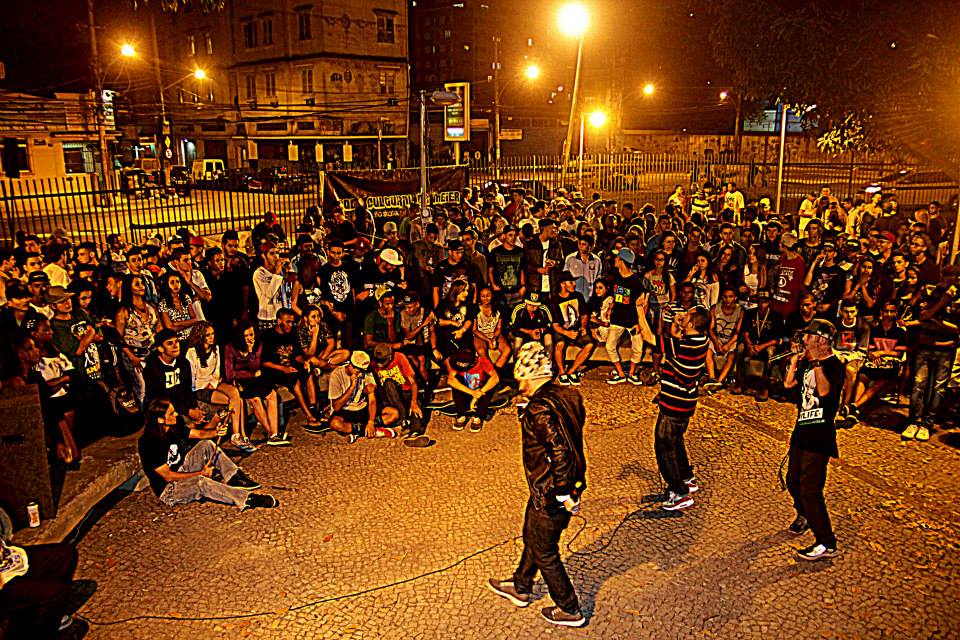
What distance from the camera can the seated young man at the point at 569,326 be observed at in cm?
995

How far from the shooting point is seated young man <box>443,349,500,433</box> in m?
8.97

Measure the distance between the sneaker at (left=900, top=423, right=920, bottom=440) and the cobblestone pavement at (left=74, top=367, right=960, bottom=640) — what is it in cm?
19

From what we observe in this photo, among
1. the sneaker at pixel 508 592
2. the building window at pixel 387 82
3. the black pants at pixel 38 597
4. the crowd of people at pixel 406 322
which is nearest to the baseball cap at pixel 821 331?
the sneaker at pixel 508 592

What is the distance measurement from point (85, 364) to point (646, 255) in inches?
319

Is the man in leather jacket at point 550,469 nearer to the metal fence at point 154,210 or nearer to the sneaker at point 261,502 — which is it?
the sneaker at point 261,502

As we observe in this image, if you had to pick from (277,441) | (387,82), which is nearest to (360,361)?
(277,441)

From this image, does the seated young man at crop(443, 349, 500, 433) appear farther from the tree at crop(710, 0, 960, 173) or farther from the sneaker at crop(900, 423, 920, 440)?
the tree at crop(710, 0, 960, 173)

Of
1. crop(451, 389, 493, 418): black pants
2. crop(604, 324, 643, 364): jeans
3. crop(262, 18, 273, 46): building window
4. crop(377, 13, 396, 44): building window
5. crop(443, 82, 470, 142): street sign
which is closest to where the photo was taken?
crop(451, 389, 493, 418): black pants

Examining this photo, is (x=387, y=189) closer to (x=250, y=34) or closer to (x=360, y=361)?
(x=360, y=361)

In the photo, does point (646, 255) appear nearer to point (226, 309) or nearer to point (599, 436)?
point (599, 436)

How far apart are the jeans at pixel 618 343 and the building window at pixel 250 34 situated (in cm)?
4731

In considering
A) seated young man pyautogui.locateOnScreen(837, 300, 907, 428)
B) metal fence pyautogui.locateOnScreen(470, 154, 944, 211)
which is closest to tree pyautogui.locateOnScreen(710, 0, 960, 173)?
metal fence pyautogui.locateOnScreen(470, 154, 944, 211)

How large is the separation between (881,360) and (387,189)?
34.5 feet

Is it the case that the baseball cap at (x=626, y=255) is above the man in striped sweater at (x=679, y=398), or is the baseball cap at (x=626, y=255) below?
above
